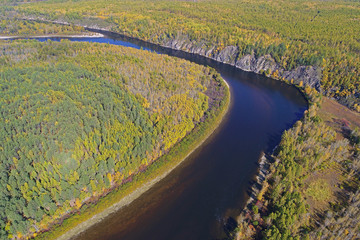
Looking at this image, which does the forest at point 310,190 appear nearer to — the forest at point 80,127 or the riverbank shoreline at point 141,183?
the riverbank shoreline at point 141,183

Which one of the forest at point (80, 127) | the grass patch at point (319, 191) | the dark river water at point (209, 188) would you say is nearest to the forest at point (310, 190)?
the grass patch at point (319, 191)

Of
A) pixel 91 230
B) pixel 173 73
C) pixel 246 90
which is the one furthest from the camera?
Result: pixel 246 90

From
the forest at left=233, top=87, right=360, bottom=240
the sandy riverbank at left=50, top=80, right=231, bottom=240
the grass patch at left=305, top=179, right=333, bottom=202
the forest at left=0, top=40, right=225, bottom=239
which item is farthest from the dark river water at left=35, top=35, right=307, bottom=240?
the grass patch at left=305, top=179, right=333, bottom=202

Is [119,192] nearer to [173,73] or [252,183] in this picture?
[252,183]

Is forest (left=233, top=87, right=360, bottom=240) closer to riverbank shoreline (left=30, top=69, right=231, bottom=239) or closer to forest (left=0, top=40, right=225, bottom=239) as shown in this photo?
riverbank shoreline (left=30, top=69, right=231, bottom=239)

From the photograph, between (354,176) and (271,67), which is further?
(271,67)

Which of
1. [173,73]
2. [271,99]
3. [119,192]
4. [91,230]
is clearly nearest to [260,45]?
[271,99]
